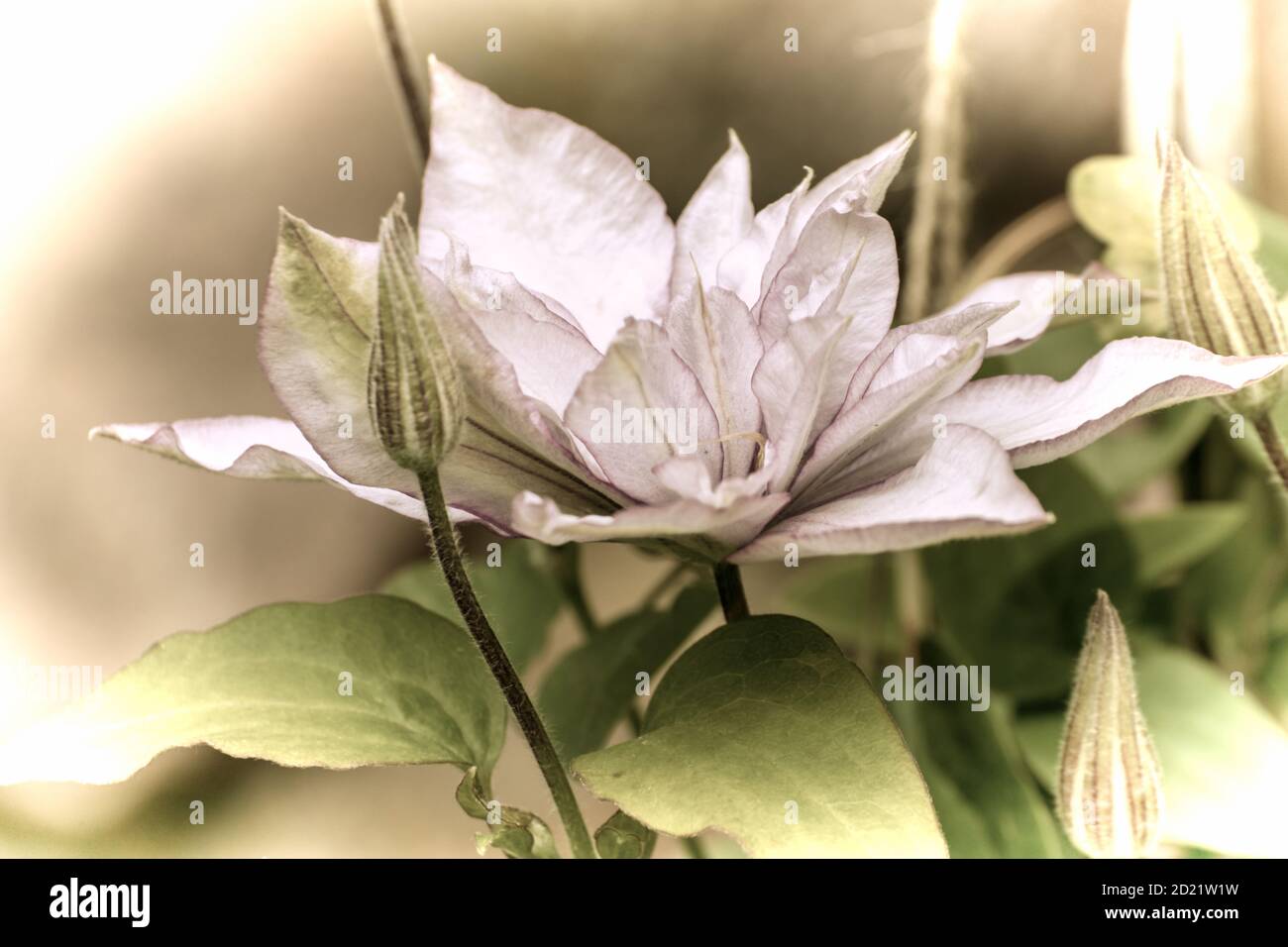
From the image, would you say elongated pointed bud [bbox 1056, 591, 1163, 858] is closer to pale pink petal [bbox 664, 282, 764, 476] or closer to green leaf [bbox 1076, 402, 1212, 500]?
pale pink petal [bbox 664, 282, 764, 476]

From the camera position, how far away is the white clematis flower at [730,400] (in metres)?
0.23

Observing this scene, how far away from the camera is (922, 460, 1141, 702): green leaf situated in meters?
0.47

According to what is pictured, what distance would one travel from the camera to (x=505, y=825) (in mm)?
274

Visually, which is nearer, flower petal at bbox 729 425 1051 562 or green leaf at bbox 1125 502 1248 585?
flower petal at bbox 729 425 1051 562

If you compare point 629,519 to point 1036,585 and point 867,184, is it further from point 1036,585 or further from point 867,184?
point 1036,585

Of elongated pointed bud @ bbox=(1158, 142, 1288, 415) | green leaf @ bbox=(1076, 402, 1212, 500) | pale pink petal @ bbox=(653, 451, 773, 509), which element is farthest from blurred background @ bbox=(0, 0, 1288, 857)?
pale pink petal @ bbox=(653, 451, 773, 509)

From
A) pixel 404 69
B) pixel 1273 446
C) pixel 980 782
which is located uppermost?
pixel 404 69

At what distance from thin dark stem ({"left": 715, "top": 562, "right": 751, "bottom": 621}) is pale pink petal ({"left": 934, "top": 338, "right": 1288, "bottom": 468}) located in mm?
60

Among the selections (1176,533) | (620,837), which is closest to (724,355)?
(620,837)

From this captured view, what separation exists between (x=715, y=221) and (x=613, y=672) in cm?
14

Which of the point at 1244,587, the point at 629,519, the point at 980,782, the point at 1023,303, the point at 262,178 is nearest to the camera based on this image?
the point at 629,519
